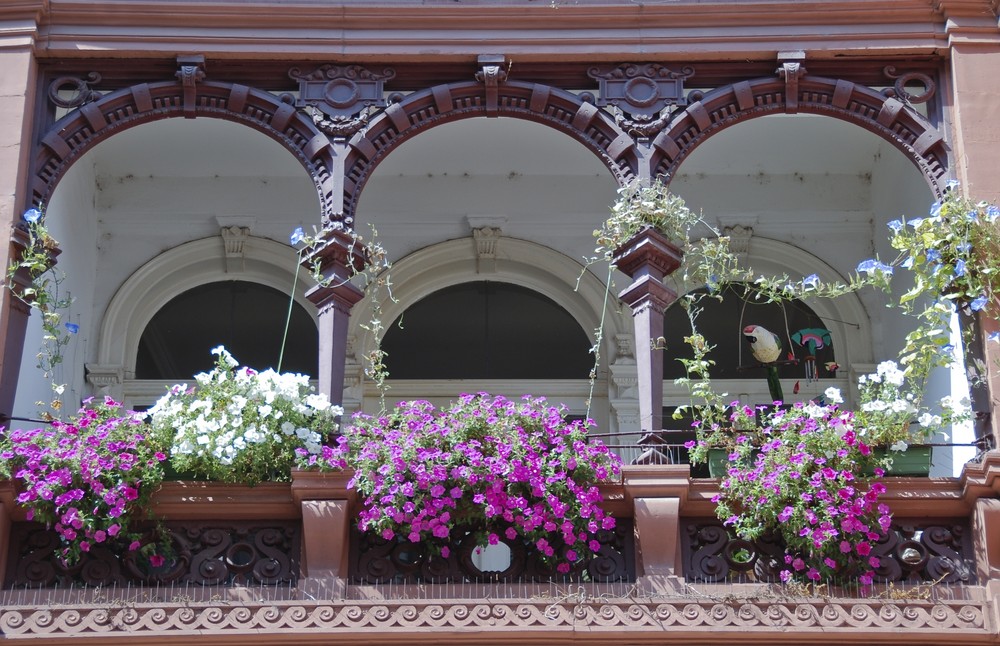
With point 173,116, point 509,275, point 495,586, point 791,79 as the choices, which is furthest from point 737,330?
point 173,116

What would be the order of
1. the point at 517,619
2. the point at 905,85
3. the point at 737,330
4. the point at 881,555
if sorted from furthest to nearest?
the point at 737,330
the point at 905,85
the point at 881,555
the point at 517,619

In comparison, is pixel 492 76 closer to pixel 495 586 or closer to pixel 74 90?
pixel 74 90

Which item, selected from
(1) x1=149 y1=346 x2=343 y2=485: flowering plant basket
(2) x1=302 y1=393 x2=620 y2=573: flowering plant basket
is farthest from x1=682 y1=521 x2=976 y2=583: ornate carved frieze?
(1) x1=149 y1=346 x2=343 y2=485: flowering plant basket

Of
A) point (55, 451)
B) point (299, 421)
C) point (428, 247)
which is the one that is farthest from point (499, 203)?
point (55, 451)

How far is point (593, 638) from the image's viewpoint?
27.8 ft

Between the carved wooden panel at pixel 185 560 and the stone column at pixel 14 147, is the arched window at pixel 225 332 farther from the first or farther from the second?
the carved wooden panel at pixel 185 560

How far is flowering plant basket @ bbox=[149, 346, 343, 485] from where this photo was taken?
8.91m

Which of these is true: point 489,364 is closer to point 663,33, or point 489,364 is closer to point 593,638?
point 663,33

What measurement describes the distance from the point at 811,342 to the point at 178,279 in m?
4.06

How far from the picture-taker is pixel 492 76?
10.1 metres

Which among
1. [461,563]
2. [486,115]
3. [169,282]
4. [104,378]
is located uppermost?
[486,115]

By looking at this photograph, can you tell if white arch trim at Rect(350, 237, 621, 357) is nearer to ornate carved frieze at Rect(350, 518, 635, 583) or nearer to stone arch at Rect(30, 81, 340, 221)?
stone arch at Rect(30, 81, 340, 221)

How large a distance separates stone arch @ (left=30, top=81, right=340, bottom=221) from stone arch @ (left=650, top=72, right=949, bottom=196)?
6.04 feet

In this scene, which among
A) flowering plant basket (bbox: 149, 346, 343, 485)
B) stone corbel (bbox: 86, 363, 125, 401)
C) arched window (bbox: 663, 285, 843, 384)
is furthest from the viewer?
arched window (bbox: 663, 285, 843, 384)
